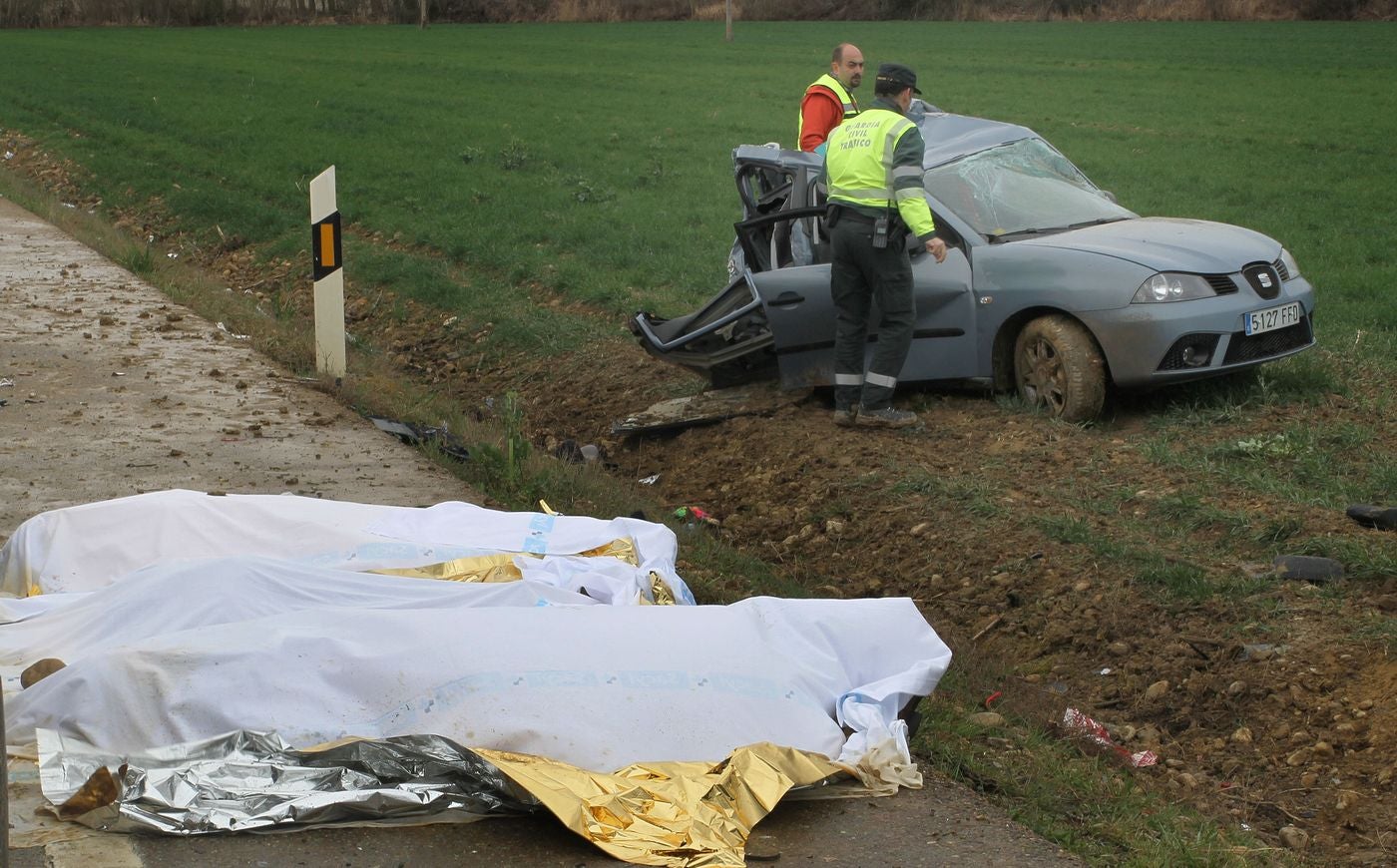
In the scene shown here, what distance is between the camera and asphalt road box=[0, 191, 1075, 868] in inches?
133

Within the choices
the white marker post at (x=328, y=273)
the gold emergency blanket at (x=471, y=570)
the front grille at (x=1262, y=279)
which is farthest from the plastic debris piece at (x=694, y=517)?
the front grille at (x=1262, y=279)

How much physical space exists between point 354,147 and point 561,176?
4.31 metres

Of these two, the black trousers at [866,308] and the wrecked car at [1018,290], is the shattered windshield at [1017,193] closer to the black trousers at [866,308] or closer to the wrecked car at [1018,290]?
the wrecked car at [1018,290]

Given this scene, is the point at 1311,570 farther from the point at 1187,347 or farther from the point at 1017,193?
the point at 1017,193

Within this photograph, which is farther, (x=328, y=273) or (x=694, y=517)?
(x=328, y=273)

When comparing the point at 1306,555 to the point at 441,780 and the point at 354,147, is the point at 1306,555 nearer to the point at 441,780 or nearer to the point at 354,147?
the point at 441,780

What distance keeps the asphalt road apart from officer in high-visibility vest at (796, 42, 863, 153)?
395cm

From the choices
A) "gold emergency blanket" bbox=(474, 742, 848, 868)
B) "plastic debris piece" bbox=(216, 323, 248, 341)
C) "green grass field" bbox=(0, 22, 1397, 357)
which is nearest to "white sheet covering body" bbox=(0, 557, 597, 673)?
"gold emergency blanket" bbox=(474, 742, 848, 868)

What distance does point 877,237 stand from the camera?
25.0 feet

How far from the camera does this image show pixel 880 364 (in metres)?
7.93

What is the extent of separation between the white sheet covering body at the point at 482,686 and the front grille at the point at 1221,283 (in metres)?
4.38

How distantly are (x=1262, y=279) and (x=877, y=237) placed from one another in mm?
2076

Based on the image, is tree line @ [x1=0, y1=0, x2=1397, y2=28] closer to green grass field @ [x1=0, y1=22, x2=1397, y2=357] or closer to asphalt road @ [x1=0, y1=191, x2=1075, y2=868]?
green grass field @ [x1=0, y1=22, x2=1397, y2=357]

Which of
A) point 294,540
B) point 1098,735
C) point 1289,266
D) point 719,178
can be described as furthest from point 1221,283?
point 719,178
